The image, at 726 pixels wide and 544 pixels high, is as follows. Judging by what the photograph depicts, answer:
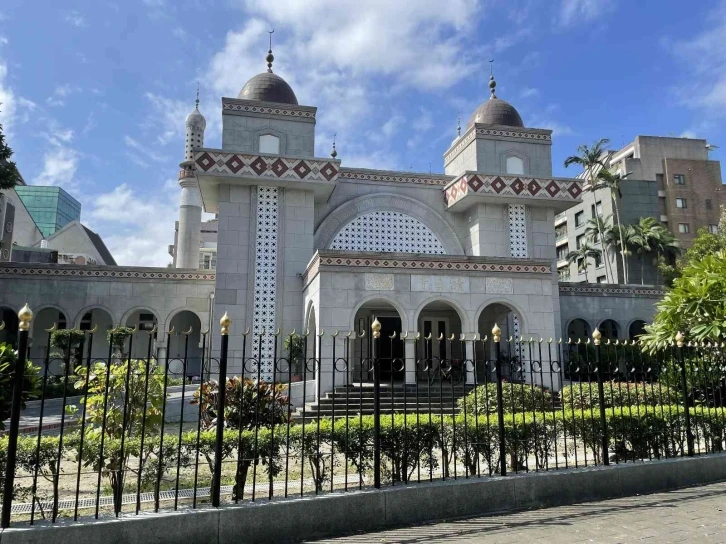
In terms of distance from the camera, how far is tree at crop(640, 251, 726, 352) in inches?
358

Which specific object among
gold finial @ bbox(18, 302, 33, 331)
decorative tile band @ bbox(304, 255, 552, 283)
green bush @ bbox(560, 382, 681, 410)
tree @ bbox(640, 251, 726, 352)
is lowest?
green bush @ bbox(560, 382, 681, 410)

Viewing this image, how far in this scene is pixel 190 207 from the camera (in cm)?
2809

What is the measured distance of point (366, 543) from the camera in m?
4.47

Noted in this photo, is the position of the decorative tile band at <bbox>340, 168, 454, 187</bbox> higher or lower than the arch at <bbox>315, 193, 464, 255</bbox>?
higher

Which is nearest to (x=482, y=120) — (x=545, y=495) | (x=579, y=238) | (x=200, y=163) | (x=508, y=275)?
(x=508, y=275)

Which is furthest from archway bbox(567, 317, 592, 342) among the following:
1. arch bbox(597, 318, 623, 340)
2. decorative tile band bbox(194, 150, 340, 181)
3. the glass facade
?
the glass facade

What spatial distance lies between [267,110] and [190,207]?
11746mm

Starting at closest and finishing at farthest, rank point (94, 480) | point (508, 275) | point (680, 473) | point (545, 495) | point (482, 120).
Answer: point (545, 495) < point (680, 473) < point (94, 480) < point (508, 275) < point (482, 120)

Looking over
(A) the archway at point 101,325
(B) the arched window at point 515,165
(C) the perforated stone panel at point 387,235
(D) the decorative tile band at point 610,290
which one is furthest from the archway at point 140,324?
(D) the decorative tile band at point 610,290

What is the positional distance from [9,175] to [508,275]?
13951 millimetres

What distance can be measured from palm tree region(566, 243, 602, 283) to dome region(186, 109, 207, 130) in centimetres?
2430

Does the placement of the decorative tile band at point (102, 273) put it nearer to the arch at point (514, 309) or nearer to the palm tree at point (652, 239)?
the arch at point (514, 309)

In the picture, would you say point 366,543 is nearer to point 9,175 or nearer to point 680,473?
point 680,473

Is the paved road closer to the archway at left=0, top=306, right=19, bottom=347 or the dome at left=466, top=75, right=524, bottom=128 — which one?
the dome at left=466, top=75, right=524, bottom=128
